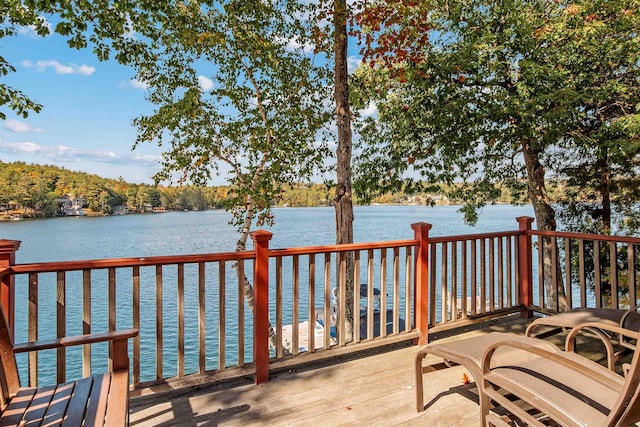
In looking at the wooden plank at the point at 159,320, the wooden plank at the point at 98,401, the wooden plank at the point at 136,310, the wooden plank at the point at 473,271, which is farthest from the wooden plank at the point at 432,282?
the wooden plank at the point at 98,401

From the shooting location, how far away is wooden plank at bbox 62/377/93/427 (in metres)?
1.40

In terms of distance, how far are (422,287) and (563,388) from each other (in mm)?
1744

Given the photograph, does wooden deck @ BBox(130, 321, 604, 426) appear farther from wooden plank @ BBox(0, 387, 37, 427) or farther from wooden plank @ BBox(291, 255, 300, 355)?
wooden plank @ BBox(0, 387, 37, 427)

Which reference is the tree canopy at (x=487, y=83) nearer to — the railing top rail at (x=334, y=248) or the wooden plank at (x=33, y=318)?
the railing top rail at (x=334, y=248)

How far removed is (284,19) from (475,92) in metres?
3.95

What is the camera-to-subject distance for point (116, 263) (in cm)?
229

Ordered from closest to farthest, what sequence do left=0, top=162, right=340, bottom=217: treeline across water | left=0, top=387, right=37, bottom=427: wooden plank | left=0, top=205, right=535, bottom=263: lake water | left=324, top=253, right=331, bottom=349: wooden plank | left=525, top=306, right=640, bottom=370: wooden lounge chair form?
1. left=0, top=387, right=37, bottom=427: wooden plank
2. left=525, top=306, right=640, bottom=370: wooden lounge chair
3. left=324, top=253, right=331, bottom=349: wooden plank
4. left=0, top=205, right=535, bottom=263: lake water
5. left=0, top=162, right=340, bottom=217: treeline across water

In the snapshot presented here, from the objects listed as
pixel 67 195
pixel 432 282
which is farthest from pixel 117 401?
pixel 67 195

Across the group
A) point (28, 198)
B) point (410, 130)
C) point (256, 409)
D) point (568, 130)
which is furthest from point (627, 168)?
point (28, 198)

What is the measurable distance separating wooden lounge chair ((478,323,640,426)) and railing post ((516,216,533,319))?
235 centimetres

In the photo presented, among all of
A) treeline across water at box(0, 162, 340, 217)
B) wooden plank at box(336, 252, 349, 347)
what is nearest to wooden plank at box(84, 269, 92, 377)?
wooden plank at box(336, 252, 349, 347)

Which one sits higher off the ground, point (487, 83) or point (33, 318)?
point (487, 83)

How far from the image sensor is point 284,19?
739 cm

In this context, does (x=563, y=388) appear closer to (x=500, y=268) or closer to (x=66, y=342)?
(x=66, y=342)
